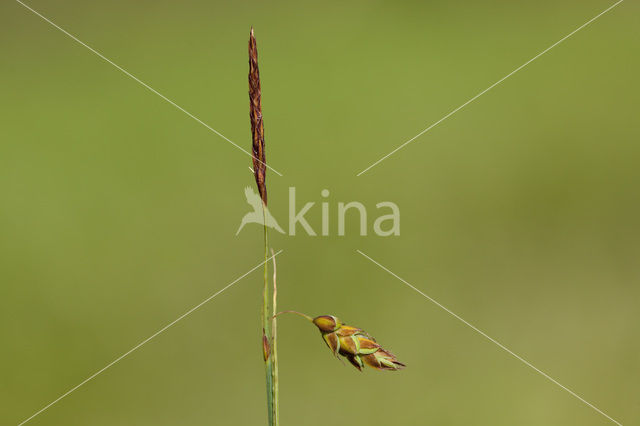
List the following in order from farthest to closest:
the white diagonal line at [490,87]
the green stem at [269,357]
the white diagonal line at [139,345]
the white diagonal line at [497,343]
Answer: the white diagonal line at [490,87]
the white diagonal line at [139,345]
the white diagonal line at [497,343]
the green stem at [269,357]

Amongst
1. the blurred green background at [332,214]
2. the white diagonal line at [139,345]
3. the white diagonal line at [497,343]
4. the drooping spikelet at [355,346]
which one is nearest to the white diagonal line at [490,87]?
the blurred green background at [332,214]

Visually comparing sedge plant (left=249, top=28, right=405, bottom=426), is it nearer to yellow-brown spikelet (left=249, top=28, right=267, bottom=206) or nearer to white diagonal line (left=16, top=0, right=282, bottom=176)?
yellow-brown spikelet (left=249, top=28, right=267, bottom=206)

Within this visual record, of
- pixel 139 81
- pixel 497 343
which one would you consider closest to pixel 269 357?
pixel 497 343

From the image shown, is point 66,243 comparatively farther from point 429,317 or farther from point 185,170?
point 429,317

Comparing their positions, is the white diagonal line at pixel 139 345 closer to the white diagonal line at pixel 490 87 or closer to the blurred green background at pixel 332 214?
the blurred green background at pixel 332 214

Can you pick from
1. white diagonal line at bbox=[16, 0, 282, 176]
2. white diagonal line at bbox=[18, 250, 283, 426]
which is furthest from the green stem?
white diagonal line at bbox=[16, 0, 282, 176]

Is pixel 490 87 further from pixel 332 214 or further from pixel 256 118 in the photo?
pixel 256 118

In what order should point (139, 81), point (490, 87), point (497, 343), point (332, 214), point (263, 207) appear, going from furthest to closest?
point (139, 81)
point (490, 87)
point (332, 214)
point (497, 343)
point (263, 207)
